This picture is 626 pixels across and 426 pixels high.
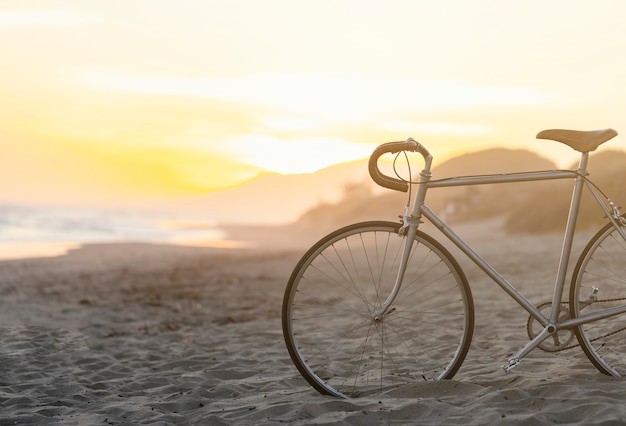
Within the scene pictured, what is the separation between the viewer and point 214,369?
17.9 feet

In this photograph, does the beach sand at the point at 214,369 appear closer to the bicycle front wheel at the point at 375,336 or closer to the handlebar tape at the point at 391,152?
the bicycle front wheel at the point at 375,336

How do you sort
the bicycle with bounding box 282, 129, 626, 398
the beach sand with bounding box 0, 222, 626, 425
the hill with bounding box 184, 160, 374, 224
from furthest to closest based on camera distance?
the hill with bounding box 184, 160, 374, 224
the bicycle with bounding box 282, 129, 626, 398
the beach sand with bounding box 0, 222, 626, 425

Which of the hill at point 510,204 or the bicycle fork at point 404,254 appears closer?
the bicycle fork at point 404,254

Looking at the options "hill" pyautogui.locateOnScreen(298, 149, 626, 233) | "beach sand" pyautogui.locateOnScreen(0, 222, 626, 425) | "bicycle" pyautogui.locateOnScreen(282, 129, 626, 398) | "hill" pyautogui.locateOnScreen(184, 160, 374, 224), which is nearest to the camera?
"beach sand" pyautogui.locateOnScreen(0, 222, 626, 425)

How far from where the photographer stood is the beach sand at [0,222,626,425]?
3689 mm

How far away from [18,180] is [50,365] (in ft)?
421

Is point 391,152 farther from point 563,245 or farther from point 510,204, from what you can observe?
point 510,204

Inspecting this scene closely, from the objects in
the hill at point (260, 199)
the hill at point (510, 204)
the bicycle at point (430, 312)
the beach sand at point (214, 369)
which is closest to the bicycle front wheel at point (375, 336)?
the bicycle at point (430, 312)

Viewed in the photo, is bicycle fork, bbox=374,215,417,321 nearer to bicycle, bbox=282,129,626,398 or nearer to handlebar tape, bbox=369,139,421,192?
bicycle, bbox=282,129,626,398

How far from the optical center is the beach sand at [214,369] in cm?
369

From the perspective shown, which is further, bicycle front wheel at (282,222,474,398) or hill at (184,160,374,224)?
hill at (184,160,374,224)

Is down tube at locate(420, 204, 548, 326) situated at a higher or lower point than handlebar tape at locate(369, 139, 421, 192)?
lower

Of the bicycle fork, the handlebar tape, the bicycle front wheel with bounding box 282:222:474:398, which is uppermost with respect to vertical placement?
the handlebar tape

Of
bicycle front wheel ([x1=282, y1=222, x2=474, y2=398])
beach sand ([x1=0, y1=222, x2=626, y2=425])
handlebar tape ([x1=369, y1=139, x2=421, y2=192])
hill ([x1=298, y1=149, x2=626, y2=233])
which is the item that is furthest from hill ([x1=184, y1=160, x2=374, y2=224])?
handlebar tape ([x1=369, y1=139, x2=421, y2=192])
